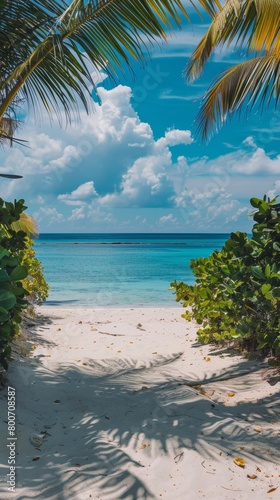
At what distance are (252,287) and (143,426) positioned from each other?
5.44 ft

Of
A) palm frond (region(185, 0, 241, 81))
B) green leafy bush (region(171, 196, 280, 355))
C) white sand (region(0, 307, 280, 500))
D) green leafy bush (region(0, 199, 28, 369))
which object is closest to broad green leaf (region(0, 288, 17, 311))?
green leafy bush (region(0, 199, 28, 369))

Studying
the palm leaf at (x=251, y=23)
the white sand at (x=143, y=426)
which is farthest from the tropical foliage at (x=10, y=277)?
the palm leaf at (x=251, y=23)

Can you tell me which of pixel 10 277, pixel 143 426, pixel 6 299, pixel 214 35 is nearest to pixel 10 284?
pixel 10 277

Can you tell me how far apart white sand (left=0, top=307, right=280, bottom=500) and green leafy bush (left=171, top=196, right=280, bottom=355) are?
32 centimetres

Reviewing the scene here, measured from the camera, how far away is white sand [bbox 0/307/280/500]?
2.45 metres

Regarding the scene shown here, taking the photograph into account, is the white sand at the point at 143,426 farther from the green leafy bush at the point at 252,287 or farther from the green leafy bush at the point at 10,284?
the green leafy bush at the point at 10,284

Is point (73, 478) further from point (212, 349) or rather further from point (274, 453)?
point (212, 349)

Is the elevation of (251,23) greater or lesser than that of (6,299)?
greater

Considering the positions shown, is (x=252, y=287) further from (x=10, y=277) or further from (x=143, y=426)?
(x=10, y=277)

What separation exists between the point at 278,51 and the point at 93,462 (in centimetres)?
400

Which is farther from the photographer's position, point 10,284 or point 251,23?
point 251,23

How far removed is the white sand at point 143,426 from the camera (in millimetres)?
2451

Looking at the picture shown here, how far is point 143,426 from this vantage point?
314 centimetres

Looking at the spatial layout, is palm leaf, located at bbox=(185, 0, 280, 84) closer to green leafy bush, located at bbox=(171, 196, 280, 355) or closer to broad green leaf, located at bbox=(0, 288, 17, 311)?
green leafy bush, located at bbox=(171, 196, 280, 355)
